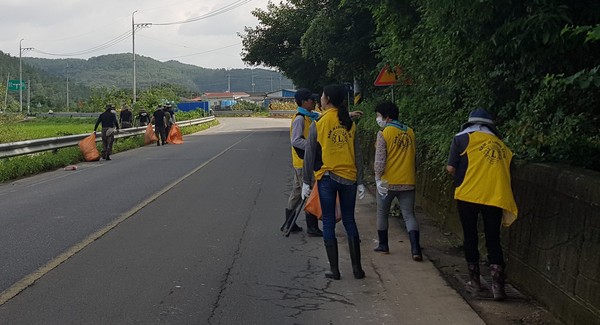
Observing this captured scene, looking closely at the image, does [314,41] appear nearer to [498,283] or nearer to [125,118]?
[125,118]

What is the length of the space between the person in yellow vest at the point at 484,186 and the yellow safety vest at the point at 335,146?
3.41 feet

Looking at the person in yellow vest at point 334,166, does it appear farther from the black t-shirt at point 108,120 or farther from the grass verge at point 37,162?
the black t-shirt at point 108,120

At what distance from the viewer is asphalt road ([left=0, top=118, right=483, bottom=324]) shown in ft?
18.5

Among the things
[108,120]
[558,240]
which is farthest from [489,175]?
[108,120]

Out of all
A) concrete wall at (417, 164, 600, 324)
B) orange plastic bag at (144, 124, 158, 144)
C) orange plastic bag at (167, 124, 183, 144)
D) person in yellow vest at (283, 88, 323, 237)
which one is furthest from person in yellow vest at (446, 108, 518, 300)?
orange plastic bag at (167, 124, 183, 144)

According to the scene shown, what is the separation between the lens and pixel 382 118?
7750 mm

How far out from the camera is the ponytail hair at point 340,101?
674 centimetres

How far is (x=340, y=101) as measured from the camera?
6.80 meters

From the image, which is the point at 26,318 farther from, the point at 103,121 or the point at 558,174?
the point at 103,121

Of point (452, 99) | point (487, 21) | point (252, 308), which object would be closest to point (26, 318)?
point (252, 308)

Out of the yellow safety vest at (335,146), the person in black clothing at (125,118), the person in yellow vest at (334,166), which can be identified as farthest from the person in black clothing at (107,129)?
the yellow safety vest at (335,146)

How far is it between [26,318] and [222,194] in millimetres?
7412

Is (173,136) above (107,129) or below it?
below

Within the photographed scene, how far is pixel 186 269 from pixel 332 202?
169 cm
